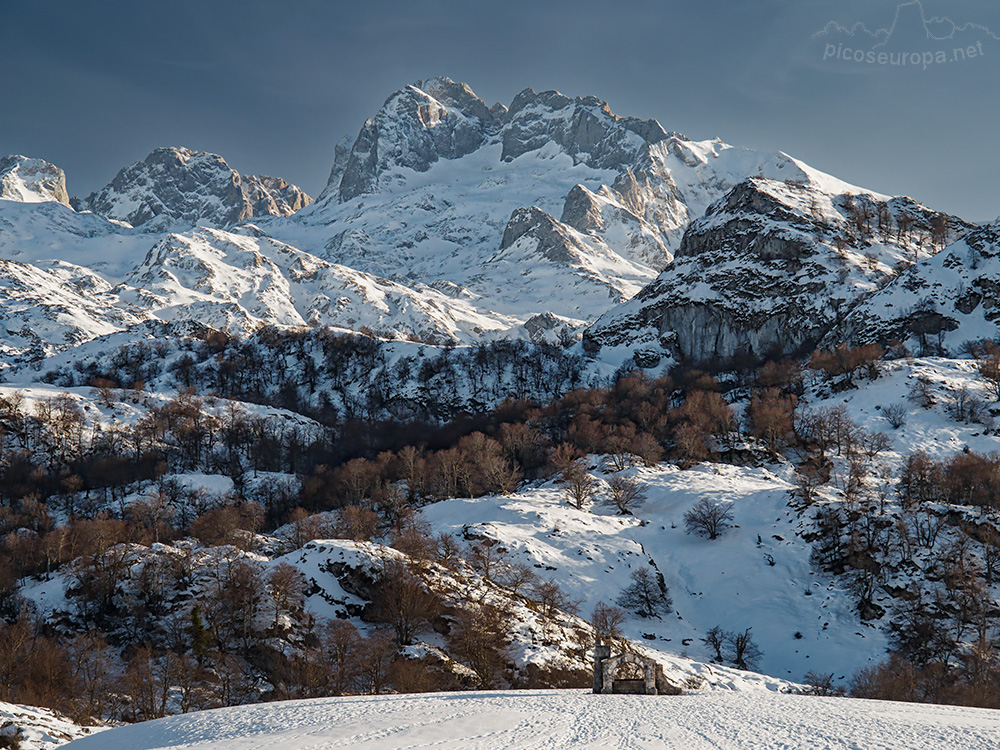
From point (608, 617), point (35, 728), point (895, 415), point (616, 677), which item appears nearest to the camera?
point (35, 728)

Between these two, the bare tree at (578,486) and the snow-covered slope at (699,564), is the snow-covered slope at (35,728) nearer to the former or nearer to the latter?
the snow-covered slope at (699,564)

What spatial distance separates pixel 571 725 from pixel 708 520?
204 ft

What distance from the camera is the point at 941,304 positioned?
494 ft

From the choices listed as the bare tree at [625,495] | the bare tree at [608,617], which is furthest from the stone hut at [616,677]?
the bare tree at [625,495]

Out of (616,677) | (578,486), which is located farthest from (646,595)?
(616,677)

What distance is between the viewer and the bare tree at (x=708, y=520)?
7962 centimetres

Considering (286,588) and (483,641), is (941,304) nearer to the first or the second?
(483,641)

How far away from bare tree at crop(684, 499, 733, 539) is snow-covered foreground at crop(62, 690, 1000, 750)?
5221 centimetres

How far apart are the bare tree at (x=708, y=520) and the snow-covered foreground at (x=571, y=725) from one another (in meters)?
52.2

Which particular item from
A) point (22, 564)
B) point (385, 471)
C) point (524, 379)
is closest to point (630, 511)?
point (385, 471)

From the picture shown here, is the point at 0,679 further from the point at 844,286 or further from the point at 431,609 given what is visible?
the point at 844,286

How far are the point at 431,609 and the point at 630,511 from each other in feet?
136

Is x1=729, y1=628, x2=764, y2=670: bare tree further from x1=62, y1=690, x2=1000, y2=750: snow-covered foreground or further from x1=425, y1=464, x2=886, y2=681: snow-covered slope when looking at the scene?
x1=62, y1=690, x2=1000, y2=750: snow-covered foreground

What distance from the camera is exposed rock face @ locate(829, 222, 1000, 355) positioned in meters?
145
